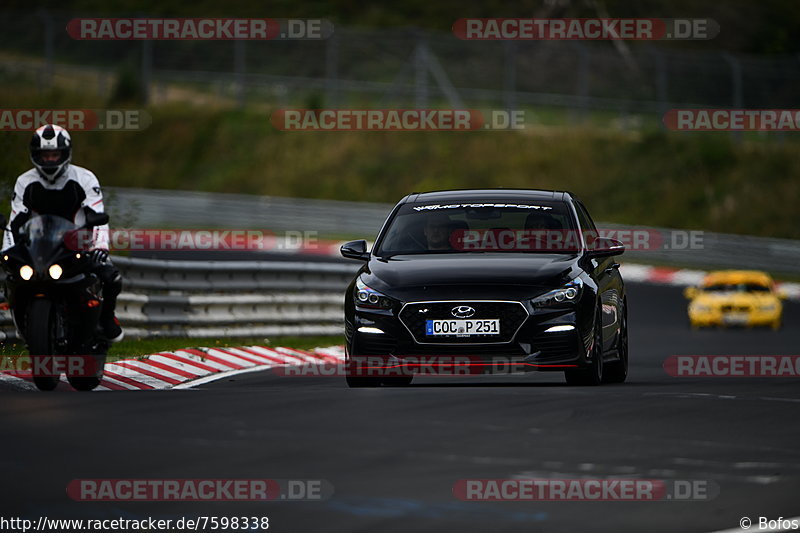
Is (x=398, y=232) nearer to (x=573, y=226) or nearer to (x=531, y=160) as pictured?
(x=573, y=226)

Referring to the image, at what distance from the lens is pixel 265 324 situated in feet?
66.1

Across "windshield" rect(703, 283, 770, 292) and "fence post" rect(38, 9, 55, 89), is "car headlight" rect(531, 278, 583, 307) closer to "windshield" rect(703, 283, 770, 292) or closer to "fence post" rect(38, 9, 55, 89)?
"windshield" rect(703, 283, 770, 292)

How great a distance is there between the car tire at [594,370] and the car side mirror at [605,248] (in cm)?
64

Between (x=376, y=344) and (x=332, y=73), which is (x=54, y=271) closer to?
(x=376, y=344)

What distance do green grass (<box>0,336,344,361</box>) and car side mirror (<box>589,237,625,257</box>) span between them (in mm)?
4541

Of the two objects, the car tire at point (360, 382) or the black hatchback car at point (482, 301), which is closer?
the black hatchback car at point (482, 301)

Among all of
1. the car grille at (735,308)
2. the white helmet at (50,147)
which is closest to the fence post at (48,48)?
the car grille at (735,308)

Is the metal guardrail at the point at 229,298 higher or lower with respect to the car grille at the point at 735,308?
higher

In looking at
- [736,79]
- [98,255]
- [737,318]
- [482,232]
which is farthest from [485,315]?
[736,79]

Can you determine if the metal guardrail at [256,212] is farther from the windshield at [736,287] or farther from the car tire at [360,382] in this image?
the car tire at [360,382]

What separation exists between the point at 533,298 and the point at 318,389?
5.76 feet

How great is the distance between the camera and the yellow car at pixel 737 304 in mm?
27688

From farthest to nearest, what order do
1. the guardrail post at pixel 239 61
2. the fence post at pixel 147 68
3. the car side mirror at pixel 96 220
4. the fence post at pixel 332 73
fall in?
the fence post at pixel 147 68, the guardrail post at pixel 239 61, the fence post at pixel 332 73, the car side mirror at pixel 96 220

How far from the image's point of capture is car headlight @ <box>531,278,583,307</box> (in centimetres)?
1202
